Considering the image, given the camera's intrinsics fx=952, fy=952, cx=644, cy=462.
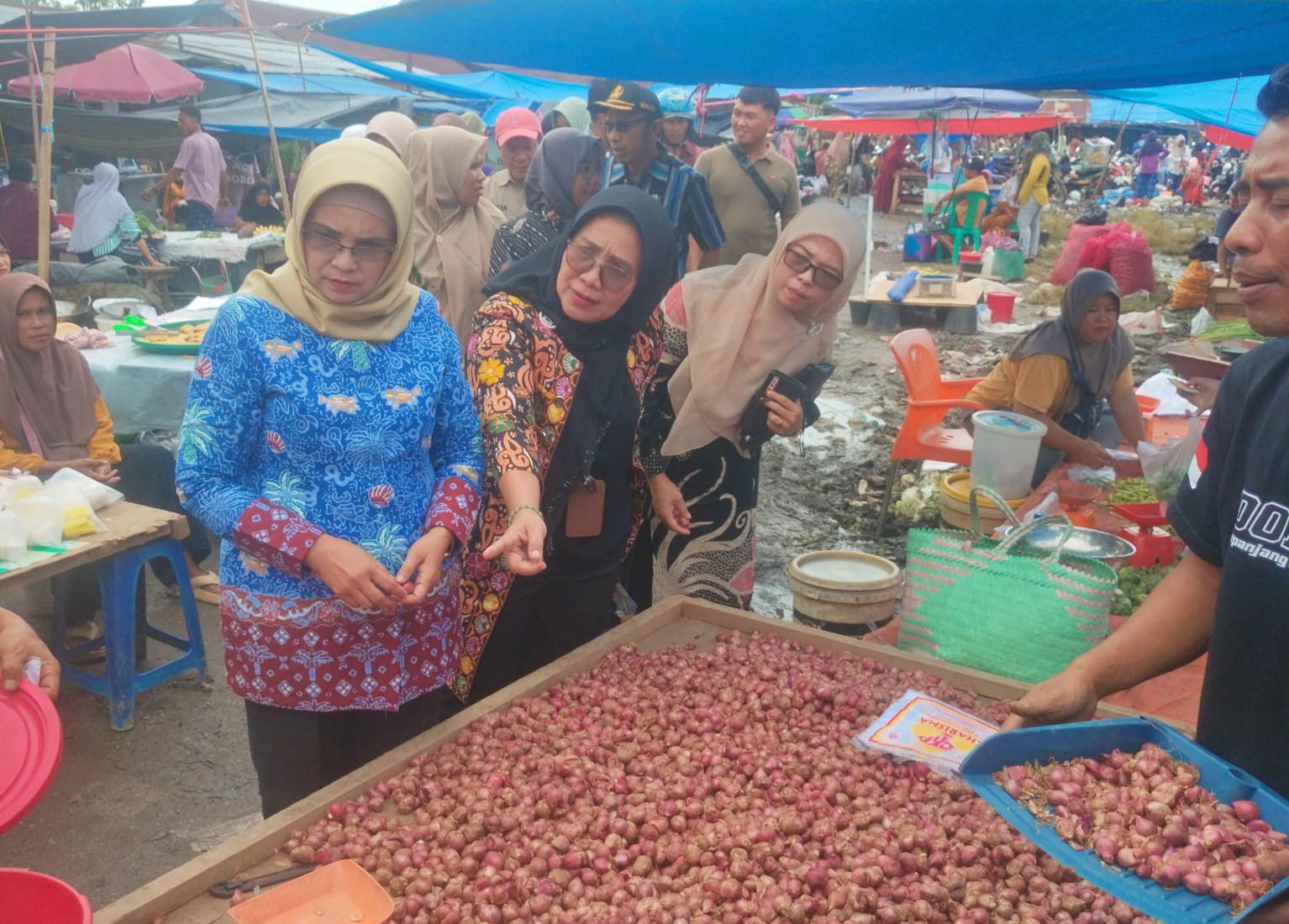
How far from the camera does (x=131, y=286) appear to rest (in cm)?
810

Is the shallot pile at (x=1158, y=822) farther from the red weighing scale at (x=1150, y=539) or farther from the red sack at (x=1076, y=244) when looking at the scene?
the red sack at (x=1076, y=244)

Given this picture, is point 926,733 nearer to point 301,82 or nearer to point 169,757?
point 169,757

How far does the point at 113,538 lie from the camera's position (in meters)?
3.48

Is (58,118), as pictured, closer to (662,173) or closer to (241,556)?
(662,173)

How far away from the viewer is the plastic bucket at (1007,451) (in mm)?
4359

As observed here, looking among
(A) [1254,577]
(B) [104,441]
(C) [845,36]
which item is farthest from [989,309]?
(A) [1254,577]

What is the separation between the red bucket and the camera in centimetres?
1070

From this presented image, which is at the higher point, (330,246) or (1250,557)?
(330,246)

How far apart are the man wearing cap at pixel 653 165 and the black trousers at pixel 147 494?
2.65 m

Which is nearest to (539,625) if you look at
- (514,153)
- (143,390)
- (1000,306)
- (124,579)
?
(124,579)

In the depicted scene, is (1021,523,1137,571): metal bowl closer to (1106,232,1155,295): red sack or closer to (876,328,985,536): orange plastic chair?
(876,328,985,536): orange plastic chair

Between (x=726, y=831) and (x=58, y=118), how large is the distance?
1384 cm

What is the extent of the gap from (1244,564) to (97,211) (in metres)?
10.3

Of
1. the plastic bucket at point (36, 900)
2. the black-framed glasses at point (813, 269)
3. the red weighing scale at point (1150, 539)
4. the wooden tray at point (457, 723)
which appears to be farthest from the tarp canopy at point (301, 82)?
the plastic bucket at point (36, 900)
